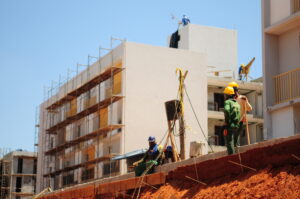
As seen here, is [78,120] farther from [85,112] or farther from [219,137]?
[219,137]

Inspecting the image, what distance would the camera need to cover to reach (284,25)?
19391mm

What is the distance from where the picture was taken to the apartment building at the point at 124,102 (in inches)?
1475

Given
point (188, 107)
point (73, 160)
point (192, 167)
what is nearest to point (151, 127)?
point (188, 107)

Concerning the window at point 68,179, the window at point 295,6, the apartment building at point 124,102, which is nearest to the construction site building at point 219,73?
the apartment building at point 124,102

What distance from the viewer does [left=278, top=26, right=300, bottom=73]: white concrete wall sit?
63.0ft

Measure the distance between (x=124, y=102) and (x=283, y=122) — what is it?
19.2 meters

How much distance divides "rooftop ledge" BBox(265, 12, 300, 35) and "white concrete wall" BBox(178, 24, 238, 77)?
26527 mm

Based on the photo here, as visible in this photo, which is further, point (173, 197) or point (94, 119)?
point (94, 119)

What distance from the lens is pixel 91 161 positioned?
3859 cm

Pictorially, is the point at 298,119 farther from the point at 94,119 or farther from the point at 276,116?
the point at 94,119

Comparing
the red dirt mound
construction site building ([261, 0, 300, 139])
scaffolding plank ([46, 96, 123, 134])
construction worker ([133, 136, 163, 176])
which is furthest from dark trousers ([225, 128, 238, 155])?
scaffolding plank ([46, 96, 123, 134])

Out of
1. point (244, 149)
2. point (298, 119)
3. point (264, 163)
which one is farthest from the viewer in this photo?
point (298, 119)

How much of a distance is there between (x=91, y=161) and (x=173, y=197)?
26585 millimetres

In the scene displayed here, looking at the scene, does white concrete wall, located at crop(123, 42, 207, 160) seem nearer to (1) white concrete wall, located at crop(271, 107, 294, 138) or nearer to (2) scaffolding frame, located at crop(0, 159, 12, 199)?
(1) white concrete wall, located at crop(271, 107, 294, 138)
